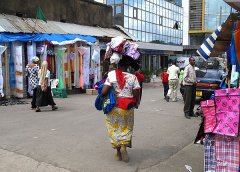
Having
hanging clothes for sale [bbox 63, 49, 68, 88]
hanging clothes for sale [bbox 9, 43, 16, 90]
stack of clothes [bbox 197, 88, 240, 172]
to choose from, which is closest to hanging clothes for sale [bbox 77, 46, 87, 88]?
hanging clothes for sale [bbox 63, 49, 68, 88]

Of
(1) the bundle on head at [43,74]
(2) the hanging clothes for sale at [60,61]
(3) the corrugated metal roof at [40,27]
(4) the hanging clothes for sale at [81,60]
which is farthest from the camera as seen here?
(4) the hanging clothes for sale at [81,60]

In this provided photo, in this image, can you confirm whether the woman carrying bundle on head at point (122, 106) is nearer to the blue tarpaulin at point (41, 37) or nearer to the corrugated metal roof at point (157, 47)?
the blue tarpaulin at point (41, 37)

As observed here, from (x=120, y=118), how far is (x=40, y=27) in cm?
1065

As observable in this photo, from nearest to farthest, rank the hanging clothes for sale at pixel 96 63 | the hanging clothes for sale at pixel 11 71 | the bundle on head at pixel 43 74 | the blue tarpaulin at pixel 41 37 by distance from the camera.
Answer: the bundle on head at pixel 43 74 < the blue tarpaulin at pixel 41 37 < the hanging clothes for sale at pixel 11 71 < the hanging clothes for sale at pixel 96 63

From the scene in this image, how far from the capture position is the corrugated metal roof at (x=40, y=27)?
1353 centimetres

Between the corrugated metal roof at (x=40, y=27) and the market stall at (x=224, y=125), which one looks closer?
the market stall at (x=224, y=125)

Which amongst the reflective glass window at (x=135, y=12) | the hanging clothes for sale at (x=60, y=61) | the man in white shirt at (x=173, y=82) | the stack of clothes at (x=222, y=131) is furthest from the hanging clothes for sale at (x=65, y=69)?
the reflective glass window at (x=135, y=12)

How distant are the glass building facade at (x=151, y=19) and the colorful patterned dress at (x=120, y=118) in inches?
1280

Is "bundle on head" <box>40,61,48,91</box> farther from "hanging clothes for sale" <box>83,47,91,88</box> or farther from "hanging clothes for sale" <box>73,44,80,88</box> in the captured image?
"hanging clothes for sale" <box>83,47,91,88</box>

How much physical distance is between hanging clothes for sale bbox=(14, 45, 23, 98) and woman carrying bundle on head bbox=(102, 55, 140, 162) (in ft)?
29.3

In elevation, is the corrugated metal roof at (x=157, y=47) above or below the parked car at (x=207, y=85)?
above

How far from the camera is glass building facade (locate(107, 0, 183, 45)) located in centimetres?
3771

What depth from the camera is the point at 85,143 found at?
21.8ft

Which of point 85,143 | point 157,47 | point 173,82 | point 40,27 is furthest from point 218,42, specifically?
point 157,47
